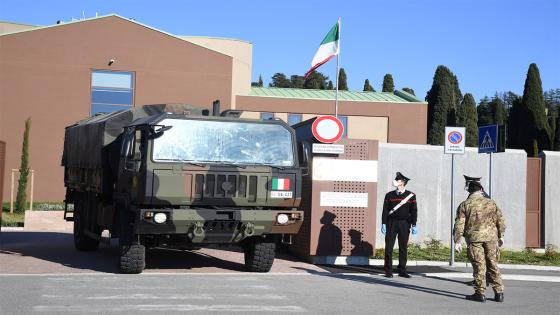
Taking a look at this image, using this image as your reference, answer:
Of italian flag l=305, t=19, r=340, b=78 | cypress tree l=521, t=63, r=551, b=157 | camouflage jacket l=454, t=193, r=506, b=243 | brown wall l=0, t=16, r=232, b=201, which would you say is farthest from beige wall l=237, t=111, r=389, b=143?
camouflage jacket l=454, t=193, r=506, b=243

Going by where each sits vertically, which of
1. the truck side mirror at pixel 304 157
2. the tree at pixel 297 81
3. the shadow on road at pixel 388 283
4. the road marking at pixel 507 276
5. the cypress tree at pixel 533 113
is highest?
the tree at pixel 297 81

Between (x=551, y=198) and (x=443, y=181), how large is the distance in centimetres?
278

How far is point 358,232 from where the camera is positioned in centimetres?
1476

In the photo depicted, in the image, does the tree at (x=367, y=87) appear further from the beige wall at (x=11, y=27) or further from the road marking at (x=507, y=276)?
the road marking at (x=507, y=276)

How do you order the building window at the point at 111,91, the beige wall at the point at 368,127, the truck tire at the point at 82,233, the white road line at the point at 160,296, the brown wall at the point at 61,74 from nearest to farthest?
the white road line at the point at 160,296 → the truck tire at the point at 82,233 → the brown wall at the point at 61,74 → the building window at the point at 111,91 → the beige wall at the point at 368,127

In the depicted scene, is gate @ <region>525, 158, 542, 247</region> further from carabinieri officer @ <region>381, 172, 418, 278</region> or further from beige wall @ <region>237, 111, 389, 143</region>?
beige wall @ <region>237, 111, 389, 143</region>

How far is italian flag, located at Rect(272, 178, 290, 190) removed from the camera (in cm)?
1179

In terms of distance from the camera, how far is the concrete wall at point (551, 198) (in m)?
18.4

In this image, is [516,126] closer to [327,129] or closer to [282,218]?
[327,129]

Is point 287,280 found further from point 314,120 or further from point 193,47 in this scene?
point 193,47

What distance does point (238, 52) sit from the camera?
149 feet

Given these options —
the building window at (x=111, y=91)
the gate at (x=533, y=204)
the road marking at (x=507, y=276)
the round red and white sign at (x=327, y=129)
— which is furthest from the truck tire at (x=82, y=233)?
the building window at (x=111, y=91)

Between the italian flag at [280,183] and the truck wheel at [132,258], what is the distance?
90.8 inches

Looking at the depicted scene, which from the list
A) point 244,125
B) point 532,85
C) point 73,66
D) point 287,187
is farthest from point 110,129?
point 532,85
